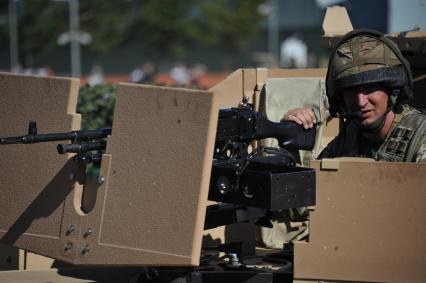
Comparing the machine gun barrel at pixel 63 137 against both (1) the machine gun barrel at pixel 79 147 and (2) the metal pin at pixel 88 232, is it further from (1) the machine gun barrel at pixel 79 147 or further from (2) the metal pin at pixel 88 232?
(2) the metal pin at pixel 88 232

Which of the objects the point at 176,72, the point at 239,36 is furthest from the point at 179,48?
the point at 176,72

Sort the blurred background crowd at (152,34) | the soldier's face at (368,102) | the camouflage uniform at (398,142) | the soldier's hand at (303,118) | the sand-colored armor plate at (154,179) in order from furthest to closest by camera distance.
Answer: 1. the blurred background crowd at (152,34)
2. the soldier's hand at (303,118)
3. the soldier's face at (368,102)
4. the camouflage uniform at (398,142)
5. the sand-colored armor plate at (154,179)

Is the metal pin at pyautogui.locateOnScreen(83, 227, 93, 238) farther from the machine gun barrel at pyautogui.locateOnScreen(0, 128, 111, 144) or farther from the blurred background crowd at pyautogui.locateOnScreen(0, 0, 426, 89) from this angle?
the blurred background crowd at pyautogui.locateOnScreen(0, 0, 426, 89)

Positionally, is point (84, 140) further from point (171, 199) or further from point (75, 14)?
point (75, 14)

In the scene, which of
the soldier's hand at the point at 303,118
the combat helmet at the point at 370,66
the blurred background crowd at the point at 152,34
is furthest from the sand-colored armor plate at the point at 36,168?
the blurred background crowd at the point at 152,34

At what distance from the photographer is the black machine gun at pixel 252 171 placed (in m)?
3.40

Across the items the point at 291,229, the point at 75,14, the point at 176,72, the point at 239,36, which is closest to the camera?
the point at 291,229

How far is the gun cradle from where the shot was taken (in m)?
3.38

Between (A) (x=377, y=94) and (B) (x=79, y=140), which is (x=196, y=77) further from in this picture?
(B) (x=79, y=140)

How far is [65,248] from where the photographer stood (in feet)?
12.6

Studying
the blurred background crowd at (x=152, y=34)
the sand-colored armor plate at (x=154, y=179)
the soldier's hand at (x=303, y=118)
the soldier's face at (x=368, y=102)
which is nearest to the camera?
the sand-colored armor plate at (x=154, y=179)

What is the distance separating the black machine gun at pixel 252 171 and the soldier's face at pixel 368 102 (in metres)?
0.38

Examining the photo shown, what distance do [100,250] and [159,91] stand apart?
733 mm

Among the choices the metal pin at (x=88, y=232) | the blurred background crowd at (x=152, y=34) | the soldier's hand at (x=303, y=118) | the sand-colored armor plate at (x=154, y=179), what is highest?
the blurred background crowd at (x=152, y=34)
